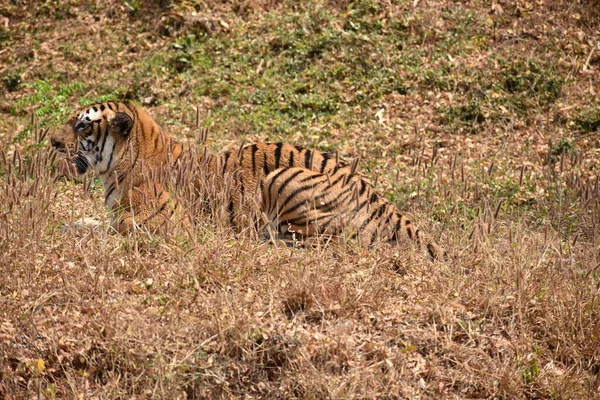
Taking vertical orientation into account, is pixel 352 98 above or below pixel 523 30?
below

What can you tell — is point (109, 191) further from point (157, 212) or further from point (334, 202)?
point (334, 202)

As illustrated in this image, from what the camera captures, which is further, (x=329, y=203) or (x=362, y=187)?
(x=362, y=187)

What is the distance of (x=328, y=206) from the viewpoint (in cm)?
599

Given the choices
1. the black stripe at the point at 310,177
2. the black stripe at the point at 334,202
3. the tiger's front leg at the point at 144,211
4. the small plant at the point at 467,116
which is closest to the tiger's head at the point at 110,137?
the tiger's front leg at the point at 144,211

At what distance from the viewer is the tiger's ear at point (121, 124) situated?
6.24 metres

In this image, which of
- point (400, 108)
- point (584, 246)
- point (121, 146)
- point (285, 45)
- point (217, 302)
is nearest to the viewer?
point (217, 302)

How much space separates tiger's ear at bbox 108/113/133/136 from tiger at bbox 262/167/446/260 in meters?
1.10

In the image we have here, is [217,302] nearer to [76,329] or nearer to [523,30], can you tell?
[76,329]

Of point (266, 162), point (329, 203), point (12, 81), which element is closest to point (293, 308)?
point (329, 203)

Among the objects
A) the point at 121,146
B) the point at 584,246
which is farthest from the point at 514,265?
the point at 121,146

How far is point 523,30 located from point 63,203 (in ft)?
20.6

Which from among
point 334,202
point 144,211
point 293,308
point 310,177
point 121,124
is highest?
point 121,124

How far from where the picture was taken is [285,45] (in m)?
10.1

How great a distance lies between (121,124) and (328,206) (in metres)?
1.66
